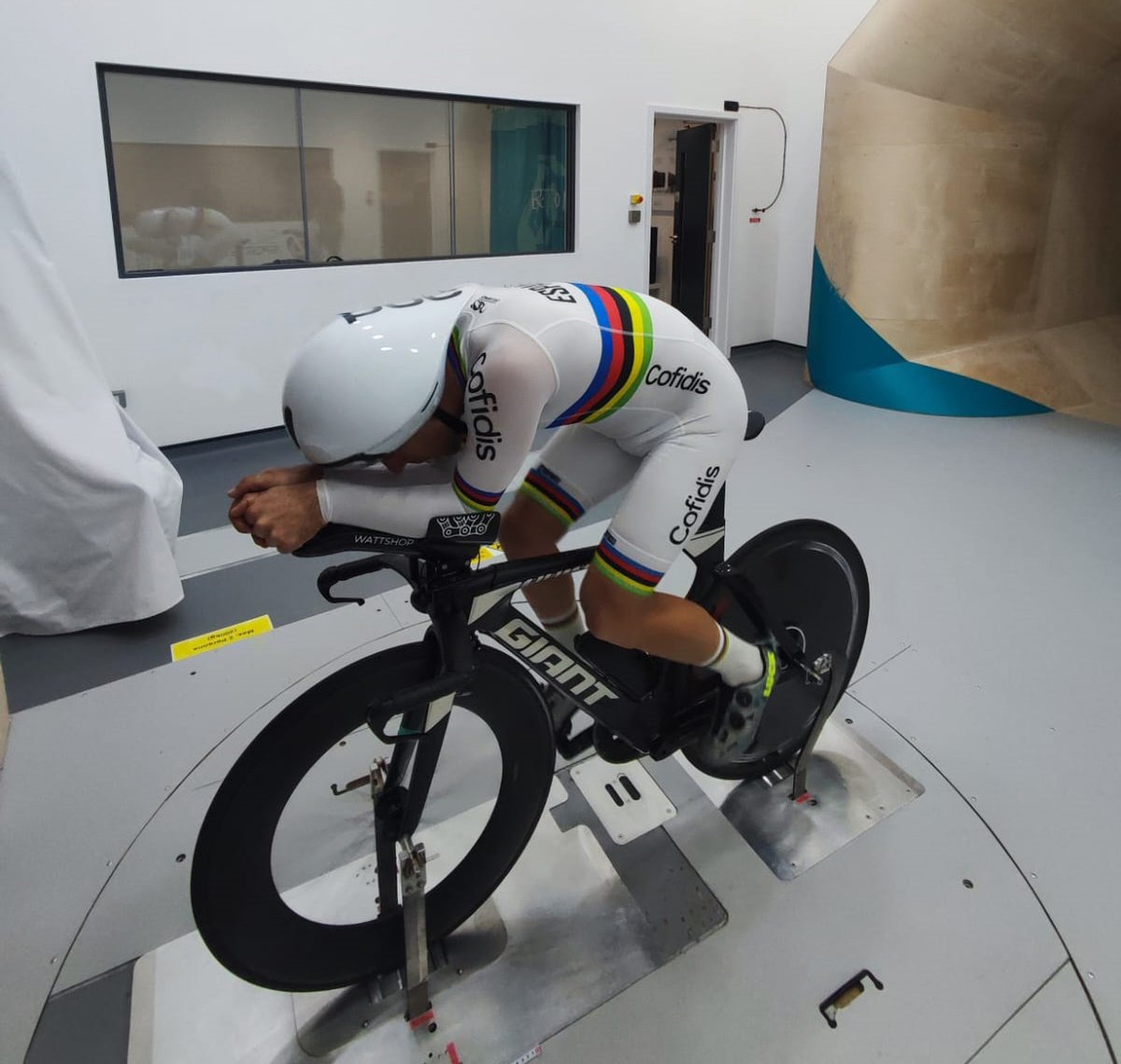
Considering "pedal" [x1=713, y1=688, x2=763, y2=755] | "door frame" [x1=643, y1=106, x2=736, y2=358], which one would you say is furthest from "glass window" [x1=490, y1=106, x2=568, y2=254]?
"pedal" [x1=713, y1=688, x2=763, y2=755]

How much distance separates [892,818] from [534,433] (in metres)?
1.40

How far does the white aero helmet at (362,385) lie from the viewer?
3.61 feet

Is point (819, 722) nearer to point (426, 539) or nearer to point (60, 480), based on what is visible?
point (426, 539)

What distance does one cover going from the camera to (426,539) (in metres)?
1.23

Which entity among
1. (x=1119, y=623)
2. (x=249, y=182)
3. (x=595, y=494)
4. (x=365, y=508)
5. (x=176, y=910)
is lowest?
(x=176, y=910)

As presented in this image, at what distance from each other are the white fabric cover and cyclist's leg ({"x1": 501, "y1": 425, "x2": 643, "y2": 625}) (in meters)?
1.58

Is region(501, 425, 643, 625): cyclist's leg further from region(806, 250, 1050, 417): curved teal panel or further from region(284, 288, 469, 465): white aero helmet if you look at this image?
region(806, 250, 1050, 417): curved teal panel

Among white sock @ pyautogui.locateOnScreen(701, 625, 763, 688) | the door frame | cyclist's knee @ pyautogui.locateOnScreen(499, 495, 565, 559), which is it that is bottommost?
white sock @ pyautogui.locateOnScreen(701, 625, 763, 688)

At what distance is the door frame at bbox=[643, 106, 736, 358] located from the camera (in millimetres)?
6078

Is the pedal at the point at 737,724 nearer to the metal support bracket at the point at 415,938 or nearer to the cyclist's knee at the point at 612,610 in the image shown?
the cyclist's knee at the point at 612,610

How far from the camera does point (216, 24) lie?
4020 millimetres

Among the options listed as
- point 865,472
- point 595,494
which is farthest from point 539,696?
point 865,472

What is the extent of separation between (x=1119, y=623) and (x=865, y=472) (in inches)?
62.6

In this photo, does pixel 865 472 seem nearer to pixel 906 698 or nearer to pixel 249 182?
pixel 906 698
